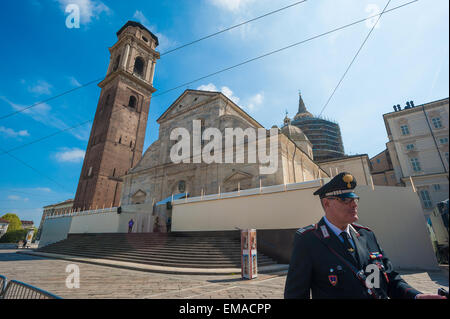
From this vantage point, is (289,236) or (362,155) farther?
(362,155)

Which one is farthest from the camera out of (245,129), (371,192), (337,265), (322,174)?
(322,174)

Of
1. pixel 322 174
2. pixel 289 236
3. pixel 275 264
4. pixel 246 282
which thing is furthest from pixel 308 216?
pixel 322 174

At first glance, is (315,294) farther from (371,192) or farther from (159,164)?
(159,164)

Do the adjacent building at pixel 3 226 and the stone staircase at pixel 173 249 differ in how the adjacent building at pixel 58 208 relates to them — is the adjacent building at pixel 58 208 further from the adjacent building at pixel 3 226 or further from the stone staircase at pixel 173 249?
the stone staircase at pixel 173 249

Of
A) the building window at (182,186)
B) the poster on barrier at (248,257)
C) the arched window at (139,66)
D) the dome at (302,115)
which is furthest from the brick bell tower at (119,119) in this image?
the dome at (302,115)

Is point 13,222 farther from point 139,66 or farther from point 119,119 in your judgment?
point 139,66

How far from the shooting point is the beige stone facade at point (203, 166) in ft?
50.7

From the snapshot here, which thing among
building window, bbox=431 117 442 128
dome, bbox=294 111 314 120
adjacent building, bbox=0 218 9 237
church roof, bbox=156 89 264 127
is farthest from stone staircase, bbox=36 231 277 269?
adjacent building, bbox=0 218 9 237

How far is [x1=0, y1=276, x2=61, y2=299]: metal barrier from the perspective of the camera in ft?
8.16

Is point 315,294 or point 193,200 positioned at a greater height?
point 193,200

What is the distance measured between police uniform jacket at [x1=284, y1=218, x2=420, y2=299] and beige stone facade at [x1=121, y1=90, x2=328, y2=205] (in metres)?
11.7

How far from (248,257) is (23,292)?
577 cm

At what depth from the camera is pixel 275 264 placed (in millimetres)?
9523
